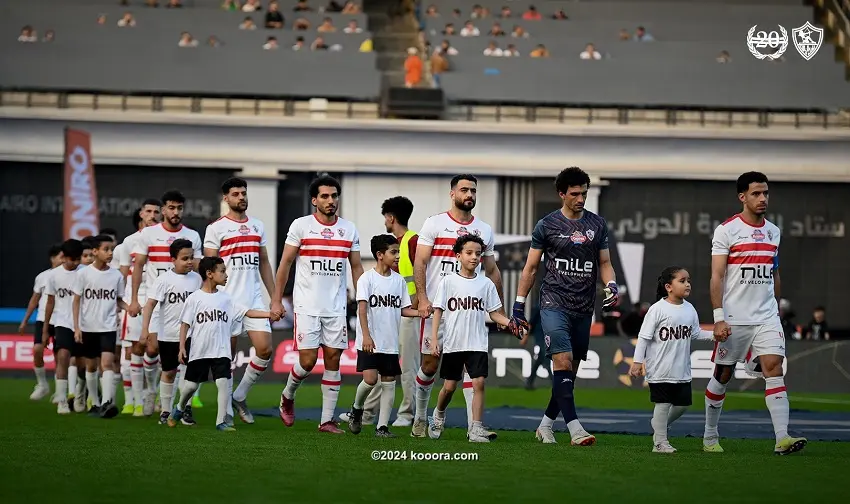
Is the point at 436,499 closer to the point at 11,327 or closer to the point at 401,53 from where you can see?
the point at 11,327

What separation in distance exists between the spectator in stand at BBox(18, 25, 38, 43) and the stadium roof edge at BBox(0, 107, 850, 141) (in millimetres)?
2349

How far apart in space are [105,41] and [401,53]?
7906mm

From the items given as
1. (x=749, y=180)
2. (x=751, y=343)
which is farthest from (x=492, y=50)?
(x=751, y=343)

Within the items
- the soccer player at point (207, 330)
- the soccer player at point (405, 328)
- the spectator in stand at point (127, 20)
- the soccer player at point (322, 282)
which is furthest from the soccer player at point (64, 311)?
the spectator in stand at point (127, 20)

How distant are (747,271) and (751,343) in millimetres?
666

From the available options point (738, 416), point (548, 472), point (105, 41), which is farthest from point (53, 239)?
point (548, 472)

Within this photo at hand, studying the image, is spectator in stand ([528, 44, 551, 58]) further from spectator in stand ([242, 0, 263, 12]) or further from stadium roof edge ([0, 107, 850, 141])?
spectator in stand ([242, 0, 263, 12])

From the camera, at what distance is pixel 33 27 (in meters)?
36.3

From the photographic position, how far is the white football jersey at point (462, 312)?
12.7 m

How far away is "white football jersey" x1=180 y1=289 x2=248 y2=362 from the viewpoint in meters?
14.4

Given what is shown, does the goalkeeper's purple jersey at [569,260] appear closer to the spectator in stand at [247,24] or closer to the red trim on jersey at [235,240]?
the red trim on jersey at [235,240]

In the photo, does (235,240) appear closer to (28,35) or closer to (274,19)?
(274,19)

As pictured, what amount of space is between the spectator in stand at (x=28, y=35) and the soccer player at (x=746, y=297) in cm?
2672

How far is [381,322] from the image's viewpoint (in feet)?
44.8
